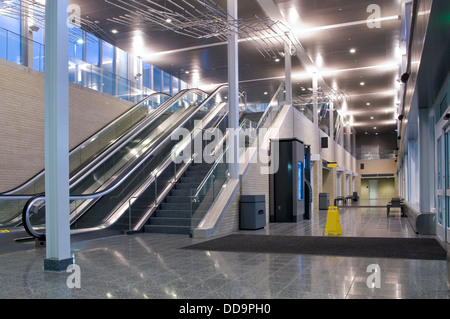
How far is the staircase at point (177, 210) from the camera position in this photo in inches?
379

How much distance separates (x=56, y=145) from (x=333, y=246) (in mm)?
4766

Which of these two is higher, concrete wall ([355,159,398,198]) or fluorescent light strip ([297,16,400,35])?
fluorescent light strip ([297,16,400,35])

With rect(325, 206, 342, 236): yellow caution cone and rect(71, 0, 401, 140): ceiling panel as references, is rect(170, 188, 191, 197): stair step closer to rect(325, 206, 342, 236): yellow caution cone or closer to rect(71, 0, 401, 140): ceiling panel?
rect(325, 206, 342, 236): yellow caution cone

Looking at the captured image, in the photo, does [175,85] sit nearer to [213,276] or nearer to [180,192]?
[180,192]

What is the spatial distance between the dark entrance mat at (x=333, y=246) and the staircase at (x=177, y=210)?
53.6 inches

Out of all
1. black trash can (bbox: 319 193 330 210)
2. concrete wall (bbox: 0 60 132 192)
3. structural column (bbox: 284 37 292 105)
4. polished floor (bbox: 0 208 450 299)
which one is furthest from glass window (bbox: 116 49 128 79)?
polished floor (bbox: 0 208 450 299)

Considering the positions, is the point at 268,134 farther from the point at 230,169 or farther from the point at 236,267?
the point at 236,267

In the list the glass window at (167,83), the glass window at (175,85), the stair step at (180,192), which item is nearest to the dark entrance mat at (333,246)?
the stair step at (180,192)

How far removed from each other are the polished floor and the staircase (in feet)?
8.57

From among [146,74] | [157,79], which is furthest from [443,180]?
[157,79]

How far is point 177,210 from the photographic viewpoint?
10.2m

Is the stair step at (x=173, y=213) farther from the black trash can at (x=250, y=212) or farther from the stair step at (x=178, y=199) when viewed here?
the black trash can at (x=250, y=212)

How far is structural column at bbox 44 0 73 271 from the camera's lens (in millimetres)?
5023
